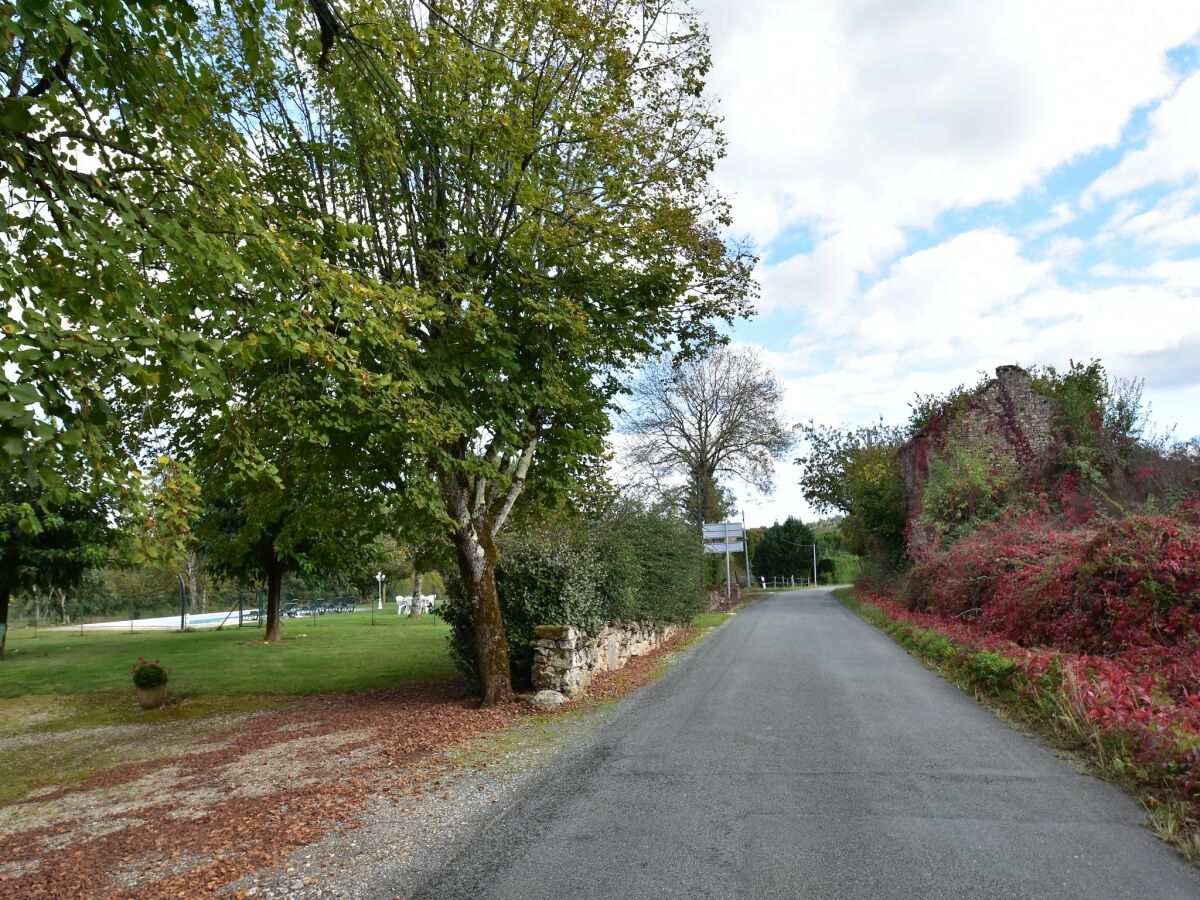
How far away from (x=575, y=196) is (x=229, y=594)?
54.4 metres

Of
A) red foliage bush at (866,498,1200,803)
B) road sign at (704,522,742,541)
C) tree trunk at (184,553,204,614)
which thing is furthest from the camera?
tree trunk at (184,553,204,614)

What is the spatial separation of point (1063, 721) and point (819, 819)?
11.3ft

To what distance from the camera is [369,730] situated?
9.05 meters

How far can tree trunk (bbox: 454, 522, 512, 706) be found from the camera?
33.3 feet

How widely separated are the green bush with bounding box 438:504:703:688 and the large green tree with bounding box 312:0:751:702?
0.63m

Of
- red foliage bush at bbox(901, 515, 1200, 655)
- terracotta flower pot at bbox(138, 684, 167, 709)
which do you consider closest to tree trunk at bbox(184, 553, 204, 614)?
terracotta flower pot at bbox(138, 684, 167, 709)

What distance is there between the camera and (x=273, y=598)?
24.1 metres

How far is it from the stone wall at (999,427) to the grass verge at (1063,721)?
39.6 ft

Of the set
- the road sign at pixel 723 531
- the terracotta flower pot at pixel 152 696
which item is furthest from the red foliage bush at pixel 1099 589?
the road sign at pixel 723 531

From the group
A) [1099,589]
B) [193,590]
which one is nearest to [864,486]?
[1099,589]

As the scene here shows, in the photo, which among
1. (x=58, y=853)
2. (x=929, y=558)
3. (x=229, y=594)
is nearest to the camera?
(x=58, y=853)

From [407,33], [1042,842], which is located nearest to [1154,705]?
[1042,842]

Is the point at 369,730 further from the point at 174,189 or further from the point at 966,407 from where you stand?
the point at 966,407

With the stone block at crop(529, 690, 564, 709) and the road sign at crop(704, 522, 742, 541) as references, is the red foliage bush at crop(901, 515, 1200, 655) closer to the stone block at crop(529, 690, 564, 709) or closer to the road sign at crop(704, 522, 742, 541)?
the stone block at crop(529, 690, 564, 709)
